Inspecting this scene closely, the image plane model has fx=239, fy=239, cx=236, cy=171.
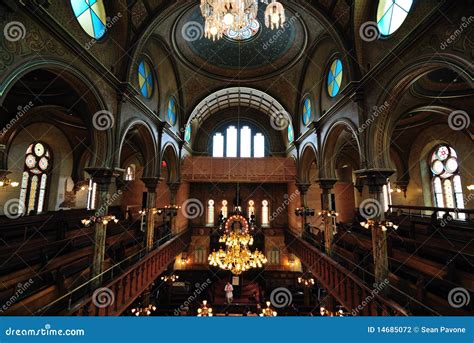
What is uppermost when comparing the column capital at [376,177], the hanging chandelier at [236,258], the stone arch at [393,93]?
the stone arch at [393,93]

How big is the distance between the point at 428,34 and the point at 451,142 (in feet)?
39.7

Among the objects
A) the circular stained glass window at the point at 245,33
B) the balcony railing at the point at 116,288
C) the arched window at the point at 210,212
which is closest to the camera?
the balcony railing at the point at 116,288

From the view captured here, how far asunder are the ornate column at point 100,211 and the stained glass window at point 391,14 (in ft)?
31.8

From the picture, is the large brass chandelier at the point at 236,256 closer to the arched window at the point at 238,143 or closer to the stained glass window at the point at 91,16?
the stained glass window at the point at 91,16

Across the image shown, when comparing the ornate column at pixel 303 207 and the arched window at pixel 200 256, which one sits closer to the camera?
the ornate column at pixel 303 207

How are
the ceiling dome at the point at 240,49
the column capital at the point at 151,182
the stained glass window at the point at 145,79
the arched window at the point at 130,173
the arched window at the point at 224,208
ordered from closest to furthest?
the stained glass window at the point at 145,79
the column capital at the point at 151,182
the ceiling dome at the point at 240,49
the arched window at the point at 130,173
the arched window at the point at 224,208

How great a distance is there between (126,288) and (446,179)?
1858 centimetres

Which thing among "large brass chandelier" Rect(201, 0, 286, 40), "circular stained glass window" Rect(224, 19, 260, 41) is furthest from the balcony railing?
"circular stained glass window" Rect(224, 19, 260, 41)

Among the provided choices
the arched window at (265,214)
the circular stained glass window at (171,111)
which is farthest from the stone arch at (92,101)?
the arched window at (265,214)

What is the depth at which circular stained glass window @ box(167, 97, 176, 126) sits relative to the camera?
1452 centimetres

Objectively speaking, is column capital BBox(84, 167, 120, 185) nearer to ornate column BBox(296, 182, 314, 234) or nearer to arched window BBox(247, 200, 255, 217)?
ornate column BBox(296, 182, 314, 234)

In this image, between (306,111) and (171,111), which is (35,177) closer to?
(171,111)

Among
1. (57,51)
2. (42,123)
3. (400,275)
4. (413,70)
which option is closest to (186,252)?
(42,123)

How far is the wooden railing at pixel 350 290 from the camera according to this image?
6266 mm
